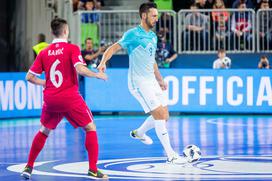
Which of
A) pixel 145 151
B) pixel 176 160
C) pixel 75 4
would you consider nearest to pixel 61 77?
pixel 176 160

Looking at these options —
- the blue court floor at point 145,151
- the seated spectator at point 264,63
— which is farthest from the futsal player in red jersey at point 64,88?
the seated spectator at point 264,63

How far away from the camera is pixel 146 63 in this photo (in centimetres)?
1353

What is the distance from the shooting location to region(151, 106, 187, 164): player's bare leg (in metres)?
12.9

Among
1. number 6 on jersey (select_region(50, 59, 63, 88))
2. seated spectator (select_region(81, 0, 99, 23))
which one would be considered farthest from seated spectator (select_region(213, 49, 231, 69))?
number 6 on jersey (select_region(50, 59, 63, 88))

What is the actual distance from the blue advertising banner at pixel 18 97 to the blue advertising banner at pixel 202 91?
162 centimetres

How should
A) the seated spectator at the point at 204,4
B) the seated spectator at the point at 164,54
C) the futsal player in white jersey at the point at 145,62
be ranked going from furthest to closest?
the seated spectator at the point at 204,4 → the seated spectator at the point at 164,54 → the futsal player in white jersey at the point at 145,62

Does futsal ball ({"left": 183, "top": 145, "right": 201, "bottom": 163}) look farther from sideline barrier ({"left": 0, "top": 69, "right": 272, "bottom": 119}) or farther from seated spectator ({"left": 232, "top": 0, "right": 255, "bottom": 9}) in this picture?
seated spectator ({"left": 232, "top": 0, "right": 255, "bottom": 9})

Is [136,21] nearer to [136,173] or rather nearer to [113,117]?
[113,117]

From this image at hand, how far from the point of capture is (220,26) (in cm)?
2752

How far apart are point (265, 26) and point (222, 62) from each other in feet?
7.84

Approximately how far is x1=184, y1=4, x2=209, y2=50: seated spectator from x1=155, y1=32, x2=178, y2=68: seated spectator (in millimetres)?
1170

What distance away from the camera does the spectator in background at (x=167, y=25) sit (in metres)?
27.7

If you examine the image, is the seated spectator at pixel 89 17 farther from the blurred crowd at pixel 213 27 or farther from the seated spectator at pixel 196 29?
the seated spectator at pixel 196 29

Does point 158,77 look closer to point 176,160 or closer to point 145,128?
point 145,128
